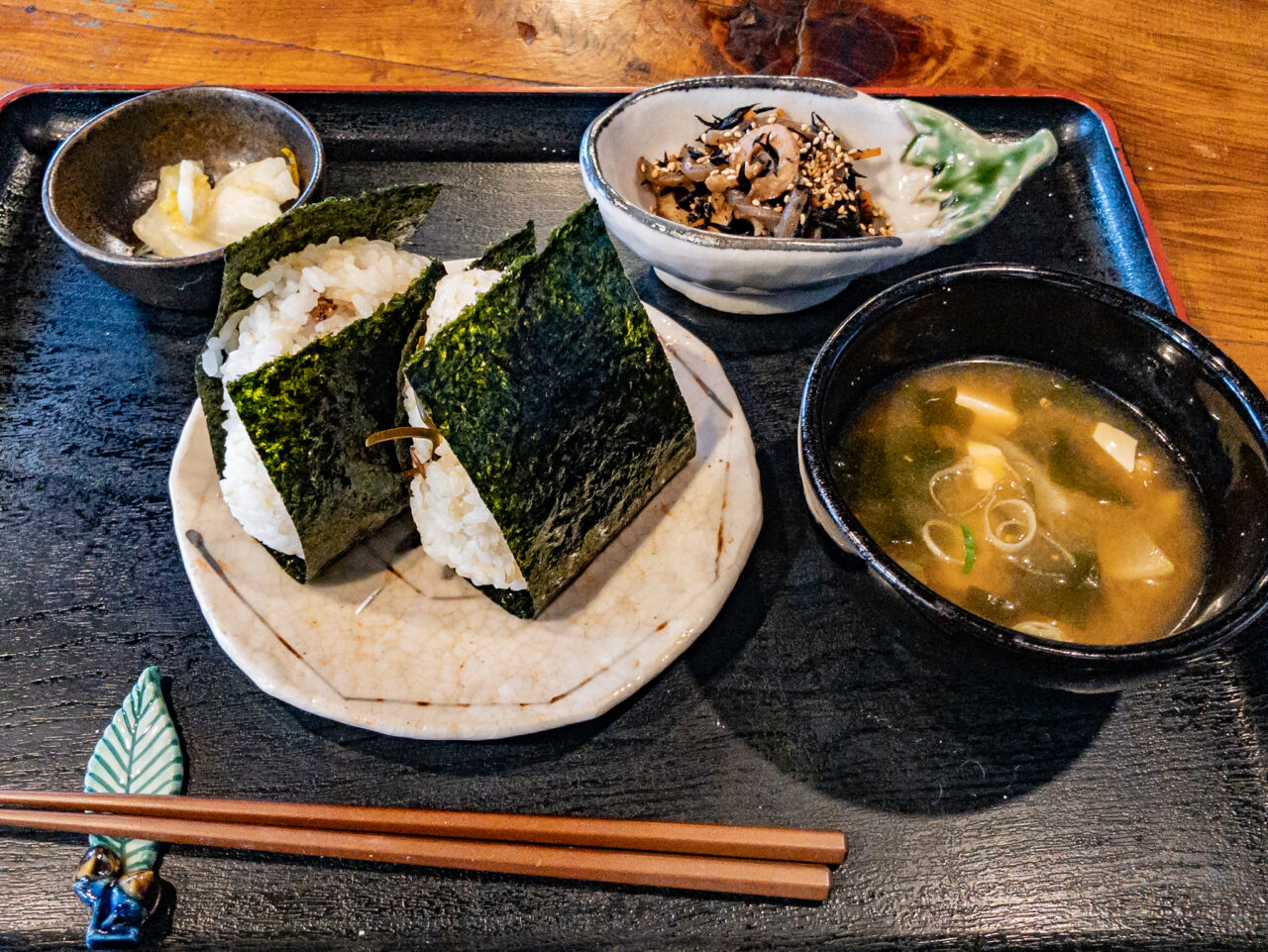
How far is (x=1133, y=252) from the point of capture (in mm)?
1971

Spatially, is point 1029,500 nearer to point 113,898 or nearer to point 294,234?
point 294,234

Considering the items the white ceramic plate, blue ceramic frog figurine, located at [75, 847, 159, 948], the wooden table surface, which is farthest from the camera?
the wooden table surface

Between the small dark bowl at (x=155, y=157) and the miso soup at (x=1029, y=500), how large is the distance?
135 centimetres

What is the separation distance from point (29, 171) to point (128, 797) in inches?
69.2

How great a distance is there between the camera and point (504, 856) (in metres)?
1.26

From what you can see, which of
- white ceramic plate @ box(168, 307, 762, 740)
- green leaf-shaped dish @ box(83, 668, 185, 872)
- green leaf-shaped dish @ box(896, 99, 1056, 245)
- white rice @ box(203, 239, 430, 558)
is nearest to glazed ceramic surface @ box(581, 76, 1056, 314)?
green leaf-shaped dish @ box(896, 99, 1056, 245)

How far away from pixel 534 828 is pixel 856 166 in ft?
5.34

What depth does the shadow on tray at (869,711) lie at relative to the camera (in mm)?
1374

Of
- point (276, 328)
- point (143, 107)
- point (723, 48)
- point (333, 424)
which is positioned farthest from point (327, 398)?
point (723, 48)

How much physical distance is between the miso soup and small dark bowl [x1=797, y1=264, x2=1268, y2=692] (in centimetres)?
4

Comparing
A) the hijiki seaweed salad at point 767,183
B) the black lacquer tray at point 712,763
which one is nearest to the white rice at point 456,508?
the black lacquer tray at point 712,763

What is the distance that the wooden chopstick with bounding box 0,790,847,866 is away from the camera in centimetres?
125

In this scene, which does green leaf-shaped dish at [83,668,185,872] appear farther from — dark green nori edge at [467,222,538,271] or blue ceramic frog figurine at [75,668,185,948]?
dark green nori edge at [467,222,538,271]

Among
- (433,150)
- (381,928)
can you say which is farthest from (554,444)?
(433,150)
